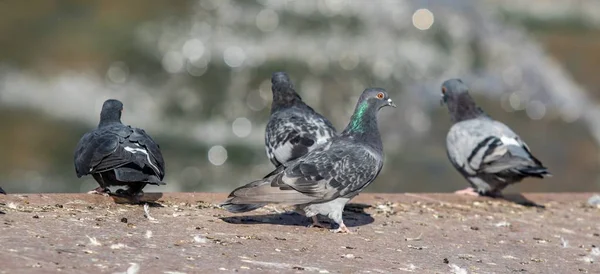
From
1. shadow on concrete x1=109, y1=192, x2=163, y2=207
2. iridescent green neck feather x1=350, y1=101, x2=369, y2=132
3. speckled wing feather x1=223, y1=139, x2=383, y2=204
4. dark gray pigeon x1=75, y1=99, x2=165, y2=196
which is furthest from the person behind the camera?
iridescent green neck feather x1=350, y1=101, x2=369, y2=132

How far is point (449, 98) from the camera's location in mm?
11781

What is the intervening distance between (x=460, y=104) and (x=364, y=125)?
3.63m

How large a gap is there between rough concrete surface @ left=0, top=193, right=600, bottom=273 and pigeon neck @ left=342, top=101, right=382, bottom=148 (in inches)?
31.3

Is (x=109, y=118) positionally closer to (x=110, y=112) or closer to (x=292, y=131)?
(x=110, y=112)

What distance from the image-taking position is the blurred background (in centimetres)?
1920

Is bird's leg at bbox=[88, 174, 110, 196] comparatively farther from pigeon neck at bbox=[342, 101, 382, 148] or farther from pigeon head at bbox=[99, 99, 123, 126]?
pigeon neck at bbox=[342, 101, 382, 148]

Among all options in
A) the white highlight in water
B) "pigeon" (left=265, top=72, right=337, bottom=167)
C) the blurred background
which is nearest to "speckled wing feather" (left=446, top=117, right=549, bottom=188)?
"pigeon" (left=265, top=72, right=337, bottom=167)

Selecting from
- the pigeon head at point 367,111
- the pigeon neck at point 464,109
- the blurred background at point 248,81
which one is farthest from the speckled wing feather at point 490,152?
the blurred background at point 248,81

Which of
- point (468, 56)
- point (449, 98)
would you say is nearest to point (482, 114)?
point (449, 98)

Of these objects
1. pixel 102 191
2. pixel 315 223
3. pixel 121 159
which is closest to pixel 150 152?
pixel 121 159

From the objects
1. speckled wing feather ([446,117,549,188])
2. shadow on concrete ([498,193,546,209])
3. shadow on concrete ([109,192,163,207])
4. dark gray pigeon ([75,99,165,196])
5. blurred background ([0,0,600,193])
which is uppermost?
blurred background ([0,0,600,193])

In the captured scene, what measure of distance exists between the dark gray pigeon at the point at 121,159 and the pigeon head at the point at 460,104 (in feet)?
15.6

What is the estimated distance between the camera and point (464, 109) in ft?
37.7

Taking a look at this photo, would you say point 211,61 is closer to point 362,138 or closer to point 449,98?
point 449,98
